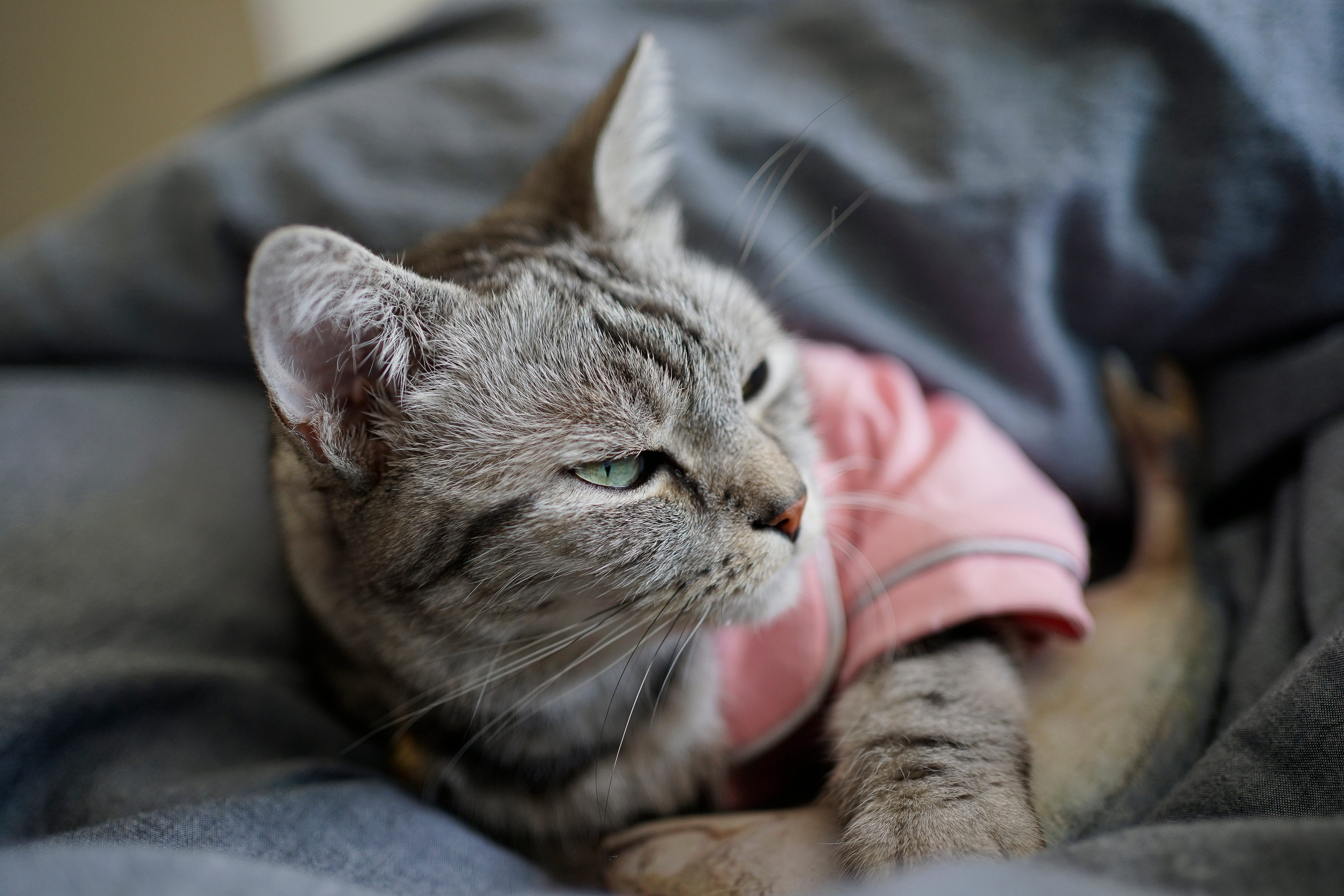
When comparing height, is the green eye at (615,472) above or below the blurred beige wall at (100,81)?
below

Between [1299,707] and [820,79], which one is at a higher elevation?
[820,79]

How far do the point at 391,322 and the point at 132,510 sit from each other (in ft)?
1.87

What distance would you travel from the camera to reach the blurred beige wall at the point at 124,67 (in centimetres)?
249

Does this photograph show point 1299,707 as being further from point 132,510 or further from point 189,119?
point 189,119

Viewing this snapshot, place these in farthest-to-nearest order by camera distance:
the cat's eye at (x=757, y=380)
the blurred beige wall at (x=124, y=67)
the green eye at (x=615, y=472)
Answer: the blurred beige wall at (x=124, y=67) < the cat's eye at (x=757, y=380) < the green eye at (x=615, y=472)

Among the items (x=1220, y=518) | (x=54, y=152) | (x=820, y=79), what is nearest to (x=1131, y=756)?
(x=1220, y=518)

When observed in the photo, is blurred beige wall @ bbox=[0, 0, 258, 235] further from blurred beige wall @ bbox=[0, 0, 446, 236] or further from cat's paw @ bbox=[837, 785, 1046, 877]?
cat's paw @ bbox=[837, 785, 1046, 877]


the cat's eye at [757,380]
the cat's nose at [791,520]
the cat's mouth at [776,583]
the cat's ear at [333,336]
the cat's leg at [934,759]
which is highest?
the cat's ear at [333,336]

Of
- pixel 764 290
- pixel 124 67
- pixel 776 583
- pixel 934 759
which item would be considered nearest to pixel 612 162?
pixel 764 290

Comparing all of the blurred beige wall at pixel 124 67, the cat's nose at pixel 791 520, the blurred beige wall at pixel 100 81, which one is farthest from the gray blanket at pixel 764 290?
the blurred beige wall at pixel 100 81

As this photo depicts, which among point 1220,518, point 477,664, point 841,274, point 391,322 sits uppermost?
point 391,322

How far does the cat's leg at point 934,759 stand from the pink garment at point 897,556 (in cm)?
4

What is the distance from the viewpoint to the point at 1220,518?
1074 mm

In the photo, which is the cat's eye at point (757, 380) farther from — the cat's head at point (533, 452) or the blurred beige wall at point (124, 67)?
the blurred beige wall at point (124, 67)
